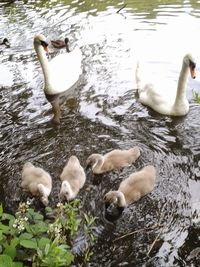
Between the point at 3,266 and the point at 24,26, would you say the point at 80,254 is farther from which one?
the point at 24,26

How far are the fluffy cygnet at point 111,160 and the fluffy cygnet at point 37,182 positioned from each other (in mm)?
573

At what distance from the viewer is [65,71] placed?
27.5 feet

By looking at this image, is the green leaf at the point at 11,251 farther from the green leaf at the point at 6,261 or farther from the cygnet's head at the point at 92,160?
the cygnet's head at the point at 92,160

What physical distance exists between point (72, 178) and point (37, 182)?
1.36ft

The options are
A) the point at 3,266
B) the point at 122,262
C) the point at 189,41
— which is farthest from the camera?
the point at 189,41

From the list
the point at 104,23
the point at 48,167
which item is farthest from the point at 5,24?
the point at 48,167

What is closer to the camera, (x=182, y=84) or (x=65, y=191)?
(x=65, y=191)

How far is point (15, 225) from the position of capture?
11.4 ft

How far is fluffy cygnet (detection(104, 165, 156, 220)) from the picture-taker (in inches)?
191

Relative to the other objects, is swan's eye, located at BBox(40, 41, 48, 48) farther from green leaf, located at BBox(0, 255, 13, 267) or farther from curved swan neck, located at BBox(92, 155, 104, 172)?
green leaf, located at BBox(0, 255, 13, 267)

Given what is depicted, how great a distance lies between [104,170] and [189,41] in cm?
506

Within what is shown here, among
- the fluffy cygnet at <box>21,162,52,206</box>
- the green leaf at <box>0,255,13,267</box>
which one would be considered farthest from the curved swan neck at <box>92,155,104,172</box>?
the green leaf at <box>0,255,13,267</box>

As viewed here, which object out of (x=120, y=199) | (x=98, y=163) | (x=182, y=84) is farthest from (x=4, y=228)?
Result: (x=182, y=84)

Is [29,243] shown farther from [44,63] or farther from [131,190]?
[44,63]
